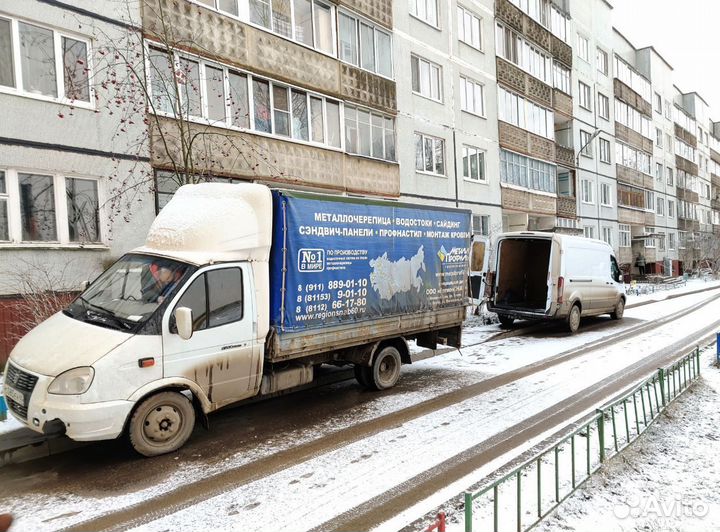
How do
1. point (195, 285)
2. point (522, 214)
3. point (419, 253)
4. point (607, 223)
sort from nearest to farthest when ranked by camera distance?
point (195, 285) < point (419, 253) < point (522, 214) < point (607, 223)

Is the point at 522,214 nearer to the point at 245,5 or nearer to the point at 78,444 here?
the point at 245,5

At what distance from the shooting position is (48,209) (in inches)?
391

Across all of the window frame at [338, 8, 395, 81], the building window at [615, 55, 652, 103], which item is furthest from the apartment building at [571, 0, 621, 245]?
the window frame at [338, 8, 395, 81]

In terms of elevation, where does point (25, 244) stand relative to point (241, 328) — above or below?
above

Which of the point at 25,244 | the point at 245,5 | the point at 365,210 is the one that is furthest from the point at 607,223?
the point at 25,244

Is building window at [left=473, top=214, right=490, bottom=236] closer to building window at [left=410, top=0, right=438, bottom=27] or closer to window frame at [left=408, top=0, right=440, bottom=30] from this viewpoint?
window frame at [left=408, top=0, right=440, bottom=30]

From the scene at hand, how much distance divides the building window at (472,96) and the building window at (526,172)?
8.28 ft

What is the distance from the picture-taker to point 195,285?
17.8 ft

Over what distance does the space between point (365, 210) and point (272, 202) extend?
1.52 m

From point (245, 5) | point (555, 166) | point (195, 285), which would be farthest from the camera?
point (555, 166)

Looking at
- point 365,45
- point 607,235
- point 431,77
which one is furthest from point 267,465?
point 607,235

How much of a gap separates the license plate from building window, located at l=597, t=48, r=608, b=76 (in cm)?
3879

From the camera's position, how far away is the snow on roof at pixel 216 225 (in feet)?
18.7

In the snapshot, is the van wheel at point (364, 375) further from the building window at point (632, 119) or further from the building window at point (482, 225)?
the building window at point (632, 119)
